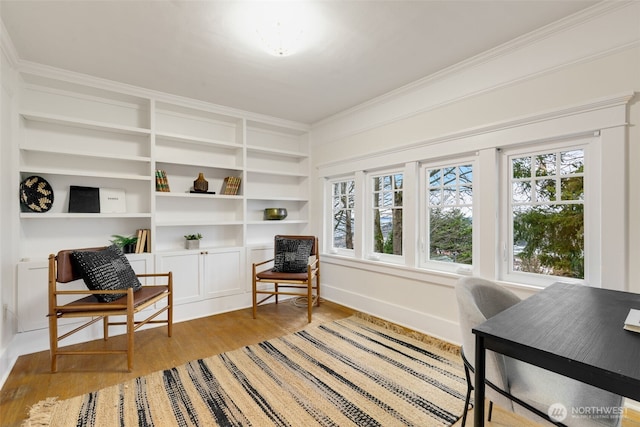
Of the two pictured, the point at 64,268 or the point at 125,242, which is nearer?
the point at 64,268

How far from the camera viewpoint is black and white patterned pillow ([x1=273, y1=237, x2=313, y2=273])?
3.49m

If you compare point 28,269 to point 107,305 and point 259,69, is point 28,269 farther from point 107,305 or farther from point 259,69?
point 259,69

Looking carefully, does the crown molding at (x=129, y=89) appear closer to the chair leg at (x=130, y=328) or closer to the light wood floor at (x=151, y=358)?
the chair leg at (x=130, y=328)

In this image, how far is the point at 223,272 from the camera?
3561 millimetres

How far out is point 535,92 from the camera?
7.11 feet

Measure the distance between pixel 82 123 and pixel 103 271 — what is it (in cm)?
150

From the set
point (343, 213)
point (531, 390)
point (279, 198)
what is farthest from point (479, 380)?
point (279, 198)

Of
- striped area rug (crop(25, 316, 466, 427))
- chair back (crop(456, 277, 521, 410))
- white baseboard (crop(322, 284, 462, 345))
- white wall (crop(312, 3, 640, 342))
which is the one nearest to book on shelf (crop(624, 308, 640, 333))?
chair back (crop(456, 277, 521, 410))

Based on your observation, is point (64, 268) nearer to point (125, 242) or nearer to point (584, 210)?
point (125, 242)

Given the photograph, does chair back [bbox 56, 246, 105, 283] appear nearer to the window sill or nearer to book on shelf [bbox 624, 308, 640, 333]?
the window sill

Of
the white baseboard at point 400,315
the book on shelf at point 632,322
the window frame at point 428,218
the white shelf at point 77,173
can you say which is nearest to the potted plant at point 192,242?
the white shelf at point 77,173

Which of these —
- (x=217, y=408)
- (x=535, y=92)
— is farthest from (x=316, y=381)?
(x=535, y=92)

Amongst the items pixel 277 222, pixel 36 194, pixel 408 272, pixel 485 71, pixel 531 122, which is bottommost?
pixel 408 272

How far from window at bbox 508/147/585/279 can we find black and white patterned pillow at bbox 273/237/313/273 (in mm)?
2092
